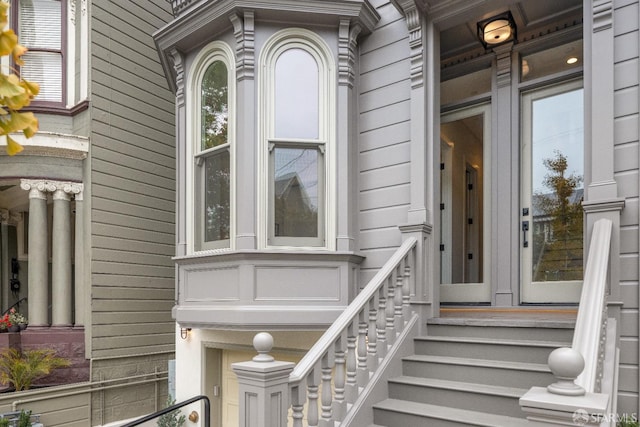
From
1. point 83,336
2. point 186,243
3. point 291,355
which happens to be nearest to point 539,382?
point 291,355

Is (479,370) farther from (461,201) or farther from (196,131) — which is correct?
(196,131)

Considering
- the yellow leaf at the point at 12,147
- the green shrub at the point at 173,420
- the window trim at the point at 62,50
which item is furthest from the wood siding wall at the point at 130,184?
the yellow leaf at the point at 12,147

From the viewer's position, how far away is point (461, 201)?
4934mm

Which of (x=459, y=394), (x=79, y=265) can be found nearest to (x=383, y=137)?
(x=459, y=394)

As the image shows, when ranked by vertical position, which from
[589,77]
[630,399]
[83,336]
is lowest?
[83,336]

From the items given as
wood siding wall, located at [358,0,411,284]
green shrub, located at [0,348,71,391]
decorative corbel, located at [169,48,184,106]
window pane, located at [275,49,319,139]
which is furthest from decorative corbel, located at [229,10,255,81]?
green shrub, located at [0,348,71,391]

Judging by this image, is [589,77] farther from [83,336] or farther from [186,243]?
[83,336]

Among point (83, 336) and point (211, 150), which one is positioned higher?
point (211, 150)

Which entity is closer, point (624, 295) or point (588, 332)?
point (588, 332)

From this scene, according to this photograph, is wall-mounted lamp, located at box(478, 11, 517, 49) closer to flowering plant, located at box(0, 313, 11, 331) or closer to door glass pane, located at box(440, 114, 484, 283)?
door glass pane, located at box(440, 114, 484, 283)

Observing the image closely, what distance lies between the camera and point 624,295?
9.71 feet

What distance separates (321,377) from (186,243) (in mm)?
2290

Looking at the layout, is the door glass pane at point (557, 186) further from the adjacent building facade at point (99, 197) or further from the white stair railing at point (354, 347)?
the adjacent building facade at point (99, 197)

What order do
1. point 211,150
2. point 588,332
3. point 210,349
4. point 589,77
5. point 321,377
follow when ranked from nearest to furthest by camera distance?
point 588,332, point 321,377, point 589,77, point 211,150, point 210,349
